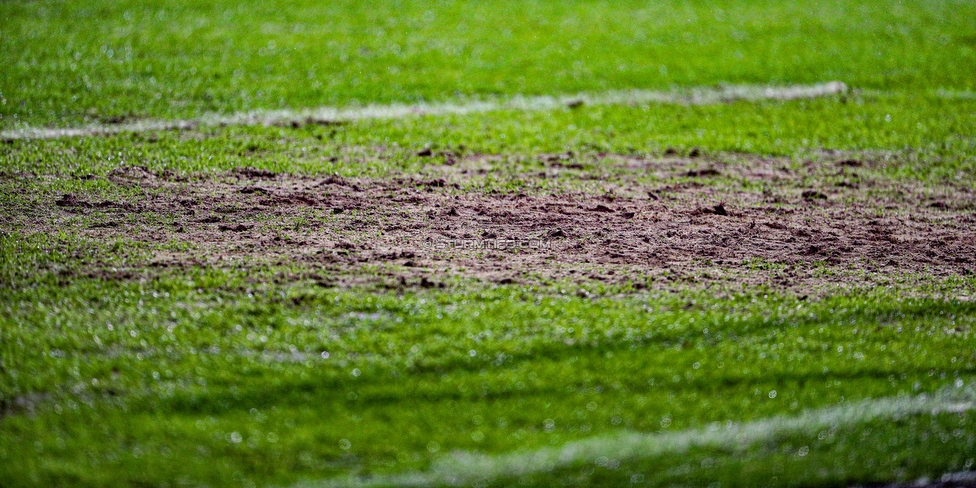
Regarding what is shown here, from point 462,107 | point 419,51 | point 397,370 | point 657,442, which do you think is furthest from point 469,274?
point 419,51

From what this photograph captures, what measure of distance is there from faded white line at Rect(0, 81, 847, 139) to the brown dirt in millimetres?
1021

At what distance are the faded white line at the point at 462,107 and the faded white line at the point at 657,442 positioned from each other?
4177 mm

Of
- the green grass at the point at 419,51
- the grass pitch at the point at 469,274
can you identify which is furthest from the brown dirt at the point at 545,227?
the green grass at the point at 419,51

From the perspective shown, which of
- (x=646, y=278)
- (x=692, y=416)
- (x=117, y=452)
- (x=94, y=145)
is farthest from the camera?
(x=94, y=145)

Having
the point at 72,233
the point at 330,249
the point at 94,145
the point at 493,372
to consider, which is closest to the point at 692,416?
the point at 493,372

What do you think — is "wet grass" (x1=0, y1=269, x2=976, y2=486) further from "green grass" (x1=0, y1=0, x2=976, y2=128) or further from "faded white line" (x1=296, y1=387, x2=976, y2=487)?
"green grass" (x1=0, y1=0, x2=976, y2=128)

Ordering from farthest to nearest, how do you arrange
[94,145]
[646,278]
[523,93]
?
[523,93] < [94,145] < [646,278]

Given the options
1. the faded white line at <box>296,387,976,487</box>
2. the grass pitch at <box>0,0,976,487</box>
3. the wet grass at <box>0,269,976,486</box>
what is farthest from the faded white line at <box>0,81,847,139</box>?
the faded white line at <box>296,387,976,487</box>

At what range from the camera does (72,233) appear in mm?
4656

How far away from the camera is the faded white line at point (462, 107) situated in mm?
6324

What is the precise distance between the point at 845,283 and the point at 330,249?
265 cm

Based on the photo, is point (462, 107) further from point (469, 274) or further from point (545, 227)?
point (469, 274)

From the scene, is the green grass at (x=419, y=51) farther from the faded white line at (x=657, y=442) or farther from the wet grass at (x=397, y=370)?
the faded white line at (x=657, y=442)

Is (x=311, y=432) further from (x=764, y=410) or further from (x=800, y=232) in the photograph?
(x=800, y=232)
